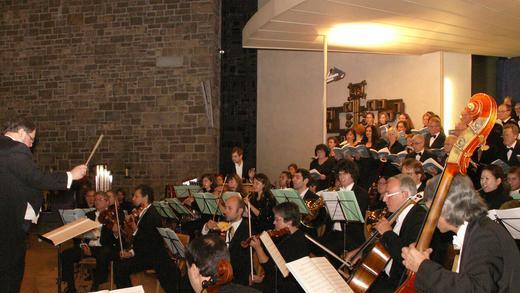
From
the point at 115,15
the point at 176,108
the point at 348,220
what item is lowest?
the point at 348,220

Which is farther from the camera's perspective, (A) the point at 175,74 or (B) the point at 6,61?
(B) the point at 6,61

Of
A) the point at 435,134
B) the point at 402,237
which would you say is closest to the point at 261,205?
the point at 435,134

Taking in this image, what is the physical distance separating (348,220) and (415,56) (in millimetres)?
6353

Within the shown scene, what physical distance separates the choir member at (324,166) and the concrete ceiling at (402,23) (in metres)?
1.95

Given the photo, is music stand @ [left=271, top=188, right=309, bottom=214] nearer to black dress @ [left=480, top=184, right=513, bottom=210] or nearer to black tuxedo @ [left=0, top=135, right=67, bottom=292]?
black dress @ [left=480, top=184, right=513, bottom=210]

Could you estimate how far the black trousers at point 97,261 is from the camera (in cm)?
732

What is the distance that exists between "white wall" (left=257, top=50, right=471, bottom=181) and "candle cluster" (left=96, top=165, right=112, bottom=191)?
3.50m

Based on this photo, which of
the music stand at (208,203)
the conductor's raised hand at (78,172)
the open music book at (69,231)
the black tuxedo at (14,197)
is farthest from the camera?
the music stand at (208,203)

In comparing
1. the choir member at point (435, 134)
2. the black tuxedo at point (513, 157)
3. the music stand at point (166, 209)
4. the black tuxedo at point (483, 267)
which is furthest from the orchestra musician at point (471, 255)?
the music stand at point (166, 209)

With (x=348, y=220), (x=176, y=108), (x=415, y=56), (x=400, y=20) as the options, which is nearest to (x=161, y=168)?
(x=176, y=108)

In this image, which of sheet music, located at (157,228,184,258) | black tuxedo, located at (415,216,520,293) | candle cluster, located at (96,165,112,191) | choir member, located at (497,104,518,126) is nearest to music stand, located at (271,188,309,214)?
sheet music, located at (157,228,184,258)

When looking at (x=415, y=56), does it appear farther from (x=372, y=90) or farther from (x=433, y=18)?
(x=433, y=18)

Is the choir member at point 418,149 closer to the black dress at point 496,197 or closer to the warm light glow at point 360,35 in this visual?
the black dress at point 496,197

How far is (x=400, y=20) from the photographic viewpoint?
8.89m
